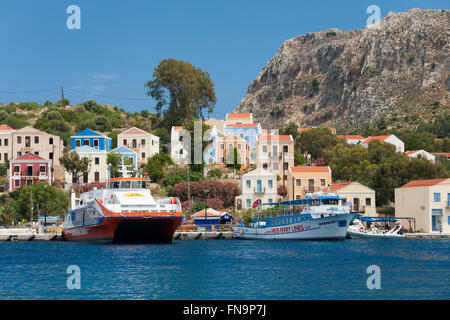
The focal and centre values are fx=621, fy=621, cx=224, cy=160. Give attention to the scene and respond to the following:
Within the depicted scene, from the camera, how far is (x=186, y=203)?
8962 cm

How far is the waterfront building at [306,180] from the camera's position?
92875mm

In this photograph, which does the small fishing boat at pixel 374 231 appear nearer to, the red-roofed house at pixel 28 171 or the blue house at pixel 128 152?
the blue house at pixel 128 152

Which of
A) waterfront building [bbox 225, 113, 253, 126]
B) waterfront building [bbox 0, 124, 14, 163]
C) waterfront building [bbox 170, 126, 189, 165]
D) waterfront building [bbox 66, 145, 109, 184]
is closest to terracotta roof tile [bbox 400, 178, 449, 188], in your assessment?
waterfront building [bbox 225, 113, 253, 126]

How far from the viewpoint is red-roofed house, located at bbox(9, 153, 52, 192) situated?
328 feet

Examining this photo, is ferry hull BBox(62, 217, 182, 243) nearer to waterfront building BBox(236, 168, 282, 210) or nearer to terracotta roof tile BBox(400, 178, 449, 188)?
waterfront building BBox(236, 168, 282, 210)

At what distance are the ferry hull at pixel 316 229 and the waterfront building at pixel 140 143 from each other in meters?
42.6

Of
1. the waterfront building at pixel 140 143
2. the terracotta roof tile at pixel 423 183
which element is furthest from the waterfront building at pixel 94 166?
the terracotta roof tile at pixel 423 183

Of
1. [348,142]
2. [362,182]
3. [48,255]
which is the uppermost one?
[348,142]

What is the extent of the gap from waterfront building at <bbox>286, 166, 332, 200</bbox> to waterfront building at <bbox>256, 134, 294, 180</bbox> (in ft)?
30.0

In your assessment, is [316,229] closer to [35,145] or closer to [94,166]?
[94,166]

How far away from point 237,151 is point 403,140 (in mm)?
45129

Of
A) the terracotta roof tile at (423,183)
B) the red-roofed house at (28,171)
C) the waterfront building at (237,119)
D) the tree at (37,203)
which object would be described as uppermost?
the waterfront building at (237,119)
